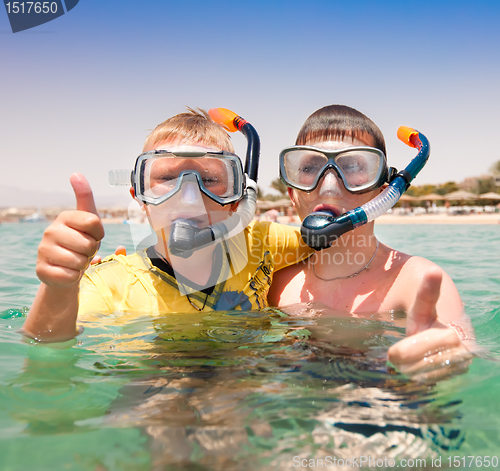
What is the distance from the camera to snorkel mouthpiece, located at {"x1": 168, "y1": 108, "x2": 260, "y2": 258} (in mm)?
1930

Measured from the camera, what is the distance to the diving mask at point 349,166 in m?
2.21

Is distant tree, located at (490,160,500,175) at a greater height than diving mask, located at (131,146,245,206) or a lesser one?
greater

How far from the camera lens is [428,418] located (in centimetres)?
123

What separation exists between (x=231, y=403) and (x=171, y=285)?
99 centimetres

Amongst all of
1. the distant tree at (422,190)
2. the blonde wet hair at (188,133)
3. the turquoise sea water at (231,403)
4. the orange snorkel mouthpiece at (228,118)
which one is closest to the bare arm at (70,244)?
the turquoise sea water at (231,403)

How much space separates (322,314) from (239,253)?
57cm

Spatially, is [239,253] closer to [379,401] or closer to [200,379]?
[200,379]

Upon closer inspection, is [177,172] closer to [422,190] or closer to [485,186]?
[422,190]

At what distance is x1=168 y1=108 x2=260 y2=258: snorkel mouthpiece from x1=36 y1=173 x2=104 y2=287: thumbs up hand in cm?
57

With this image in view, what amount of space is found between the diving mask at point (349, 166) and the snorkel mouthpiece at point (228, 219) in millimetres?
296

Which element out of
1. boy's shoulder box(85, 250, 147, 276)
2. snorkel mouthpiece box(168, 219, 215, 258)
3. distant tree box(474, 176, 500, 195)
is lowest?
boy's shoulder box(85, 250, 147, 276)

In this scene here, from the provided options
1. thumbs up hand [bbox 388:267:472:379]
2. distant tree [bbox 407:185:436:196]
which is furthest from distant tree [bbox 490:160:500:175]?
thumbs up hand [bbox 388:267:472:379]

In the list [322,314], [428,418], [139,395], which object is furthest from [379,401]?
[322,314]

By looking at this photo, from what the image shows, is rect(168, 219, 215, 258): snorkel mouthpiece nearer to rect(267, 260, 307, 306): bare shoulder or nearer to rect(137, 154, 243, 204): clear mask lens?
rect(137, 154, 243, 204): clear mask lens
